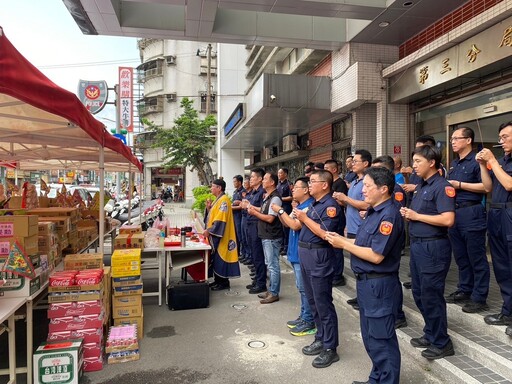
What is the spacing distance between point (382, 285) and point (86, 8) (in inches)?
261

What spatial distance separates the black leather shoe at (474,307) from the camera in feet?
11.9

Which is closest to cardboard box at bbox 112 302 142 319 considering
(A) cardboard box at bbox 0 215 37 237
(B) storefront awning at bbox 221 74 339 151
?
(A) cardboard box at bbox 0 215 37 237

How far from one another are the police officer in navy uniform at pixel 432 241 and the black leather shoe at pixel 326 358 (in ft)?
2.50

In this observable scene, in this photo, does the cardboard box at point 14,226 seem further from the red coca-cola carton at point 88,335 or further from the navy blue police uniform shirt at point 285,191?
the navy blue police uniform shirt at point 285,191

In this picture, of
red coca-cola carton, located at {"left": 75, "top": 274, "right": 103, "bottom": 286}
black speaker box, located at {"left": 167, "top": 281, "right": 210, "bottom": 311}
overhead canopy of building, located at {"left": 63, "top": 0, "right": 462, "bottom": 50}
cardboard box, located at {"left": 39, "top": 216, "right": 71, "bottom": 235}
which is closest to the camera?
red coca-cola carton, located at {"left": 75, "top": 274, "right": 103, "bottom": 286}

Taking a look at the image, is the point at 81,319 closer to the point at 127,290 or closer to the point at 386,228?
the point at 127,290

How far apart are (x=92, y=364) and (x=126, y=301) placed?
33.5 inches

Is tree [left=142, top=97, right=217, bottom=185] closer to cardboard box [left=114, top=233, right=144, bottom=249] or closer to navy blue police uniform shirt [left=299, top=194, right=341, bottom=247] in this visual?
cardboard box [left=114, top=233, right=144, bottom=249]

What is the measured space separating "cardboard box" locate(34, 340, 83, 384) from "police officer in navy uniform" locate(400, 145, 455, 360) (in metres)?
2.93

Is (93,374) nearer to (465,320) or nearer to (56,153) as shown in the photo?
(465,320)

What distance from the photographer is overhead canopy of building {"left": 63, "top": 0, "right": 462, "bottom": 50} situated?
6.27 metres

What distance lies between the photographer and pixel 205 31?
7.39 meters

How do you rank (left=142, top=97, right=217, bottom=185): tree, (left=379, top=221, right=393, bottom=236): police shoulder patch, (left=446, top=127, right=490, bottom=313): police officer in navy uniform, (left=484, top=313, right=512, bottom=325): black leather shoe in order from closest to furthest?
(left=379, top=221, right=393, bottom=236): police shoulder patch → (left=484, top=313, right=512, bottom=325): black leather shoe → (left=446, top=127, right=490, bottom=313): police officer in navy uniform → (left=142, top=97, right=217, bottom=185): tree

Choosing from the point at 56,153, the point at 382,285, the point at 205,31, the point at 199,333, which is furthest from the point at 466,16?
the point at 56,153
